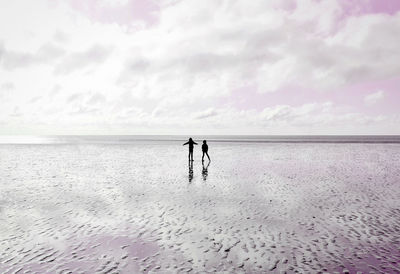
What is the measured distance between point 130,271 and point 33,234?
547cm

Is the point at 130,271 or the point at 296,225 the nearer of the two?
the point at 130,271

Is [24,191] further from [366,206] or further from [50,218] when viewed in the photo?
[366,206]

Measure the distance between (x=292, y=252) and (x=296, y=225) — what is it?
116 inches

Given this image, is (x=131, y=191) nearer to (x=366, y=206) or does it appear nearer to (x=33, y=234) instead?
(x=33, y=234)

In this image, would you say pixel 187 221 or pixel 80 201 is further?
pixel 80 201

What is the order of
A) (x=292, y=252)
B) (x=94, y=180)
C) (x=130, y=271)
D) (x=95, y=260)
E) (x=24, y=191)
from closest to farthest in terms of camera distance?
(x=130, y=271) → (x=95, y=260) → (x=292, y=252) → (x=24, y=191) → (x=94, y=180)

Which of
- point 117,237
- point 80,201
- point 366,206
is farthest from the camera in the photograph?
point 80,201

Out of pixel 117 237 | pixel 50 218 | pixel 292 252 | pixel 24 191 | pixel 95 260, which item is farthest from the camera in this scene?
pixel 24 191

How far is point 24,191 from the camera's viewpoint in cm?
1859

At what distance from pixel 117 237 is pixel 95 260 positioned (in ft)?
6.46

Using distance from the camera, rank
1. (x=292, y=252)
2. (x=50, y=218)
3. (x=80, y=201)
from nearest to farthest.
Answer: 1. (x=292, y=252)
2. (x=50, y=218)
3. (x=80, y=201)

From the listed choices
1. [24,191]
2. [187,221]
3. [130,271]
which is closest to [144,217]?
[187,221]

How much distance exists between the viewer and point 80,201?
1593 cm

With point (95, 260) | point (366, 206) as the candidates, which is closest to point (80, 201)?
point (95, 260)
